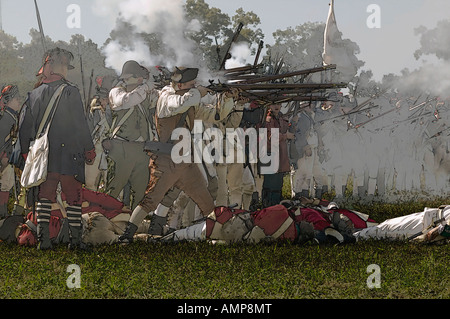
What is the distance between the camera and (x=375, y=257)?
7750mm

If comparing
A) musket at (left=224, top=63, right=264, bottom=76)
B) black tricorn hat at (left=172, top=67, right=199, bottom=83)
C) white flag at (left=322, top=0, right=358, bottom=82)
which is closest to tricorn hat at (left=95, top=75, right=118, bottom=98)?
musket at (left=224, top=63, right=264, bottom=76)

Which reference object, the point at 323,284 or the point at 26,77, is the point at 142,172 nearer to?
the point at 323,284

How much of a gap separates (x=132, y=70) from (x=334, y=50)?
3.26 metres

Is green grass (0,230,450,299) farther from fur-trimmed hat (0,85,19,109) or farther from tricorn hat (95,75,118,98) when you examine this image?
tricorn hat (95,75,118,98)

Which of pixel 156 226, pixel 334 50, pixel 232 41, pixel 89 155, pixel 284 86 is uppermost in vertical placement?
pixel 334 50

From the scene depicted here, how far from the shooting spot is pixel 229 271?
7047 mm

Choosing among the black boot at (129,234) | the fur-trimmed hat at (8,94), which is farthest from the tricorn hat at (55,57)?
the fur-trimmed hat at (8,94)

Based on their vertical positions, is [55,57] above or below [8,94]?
below

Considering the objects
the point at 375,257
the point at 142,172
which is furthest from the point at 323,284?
the point at 142,172

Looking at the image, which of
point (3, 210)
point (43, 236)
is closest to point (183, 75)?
point (43, 236)

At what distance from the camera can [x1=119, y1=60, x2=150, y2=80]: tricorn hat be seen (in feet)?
32.4

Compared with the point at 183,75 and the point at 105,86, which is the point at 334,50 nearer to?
the point at 183,75

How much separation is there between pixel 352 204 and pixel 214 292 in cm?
869

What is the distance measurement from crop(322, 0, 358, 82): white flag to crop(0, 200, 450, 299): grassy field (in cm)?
361
